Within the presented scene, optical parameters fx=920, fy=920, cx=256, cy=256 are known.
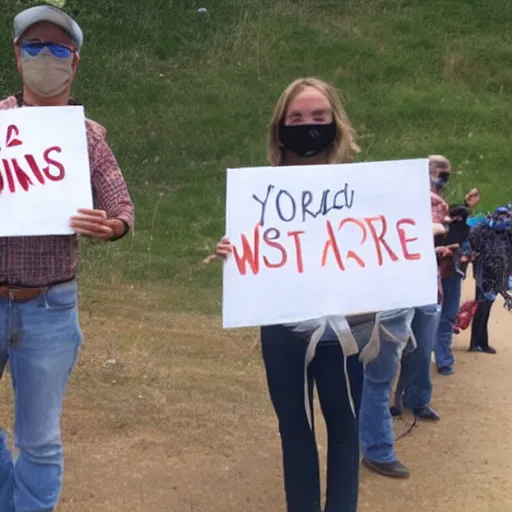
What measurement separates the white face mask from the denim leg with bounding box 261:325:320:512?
3.70 ft

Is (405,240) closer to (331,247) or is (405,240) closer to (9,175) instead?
(331,247)

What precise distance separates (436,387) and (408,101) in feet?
38.0

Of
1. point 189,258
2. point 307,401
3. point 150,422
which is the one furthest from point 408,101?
point 307,401

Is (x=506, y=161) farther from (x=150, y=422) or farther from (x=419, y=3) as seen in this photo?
(x=150, y=422)

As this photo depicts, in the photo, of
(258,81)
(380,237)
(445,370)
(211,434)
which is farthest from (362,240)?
(258,81)

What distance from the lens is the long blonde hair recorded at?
3412 millimetres

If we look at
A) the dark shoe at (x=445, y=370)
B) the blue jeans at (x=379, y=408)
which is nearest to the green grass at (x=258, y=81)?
the dark shoe at (x=445, y=370)

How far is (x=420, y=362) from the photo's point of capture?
514 cm

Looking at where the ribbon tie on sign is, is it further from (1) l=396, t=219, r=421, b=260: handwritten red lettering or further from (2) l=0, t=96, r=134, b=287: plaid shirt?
(2) l=0, t=96, r=134, b=287: plaid shirt

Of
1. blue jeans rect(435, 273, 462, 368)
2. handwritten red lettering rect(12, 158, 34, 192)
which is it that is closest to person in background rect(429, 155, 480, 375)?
blue jeans rect(435, 273, 462, 368)

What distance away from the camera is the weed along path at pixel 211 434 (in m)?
4.17

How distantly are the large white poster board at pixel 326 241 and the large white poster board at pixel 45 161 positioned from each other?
1.79ft

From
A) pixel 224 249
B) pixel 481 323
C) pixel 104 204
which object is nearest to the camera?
pixel 104 204

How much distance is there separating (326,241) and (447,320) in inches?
128
